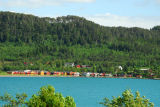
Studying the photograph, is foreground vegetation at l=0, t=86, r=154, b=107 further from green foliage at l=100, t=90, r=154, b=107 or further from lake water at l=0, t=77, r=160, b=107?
lake water at l=0, t=77, r=160, b=107

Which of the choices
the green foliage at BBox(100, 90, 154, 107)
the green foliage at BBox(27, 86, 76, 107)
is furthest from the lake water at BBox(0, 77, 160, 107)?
Result: the green foliage at BBox(27, 86, 76, 107)

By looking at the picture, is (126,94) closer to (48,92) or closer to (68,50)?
(48,92)

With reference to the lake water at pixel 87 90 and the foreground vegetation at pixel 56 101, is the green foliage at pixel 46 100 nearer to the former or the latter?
the foreground vegetation at pixel 56 101

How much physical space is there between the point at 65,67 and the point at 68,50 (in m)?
21.9

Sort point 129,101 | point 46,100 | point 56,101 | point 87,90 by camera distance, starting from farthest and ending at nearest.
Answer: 1. point 87,90
2. point 129,101
3. point 46,100
4. point 56,101

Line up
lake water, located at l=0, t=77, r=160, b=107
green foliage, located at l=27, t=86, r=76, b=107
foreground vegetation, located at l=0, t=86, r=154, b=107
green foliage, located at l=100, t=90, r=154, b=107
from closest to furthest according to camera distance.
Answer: green foliage, located at l=27, t=86, r=76, b=107, foreground vegetation, located at l=0, t=86, r=154, b=107, green foliage, located at l=100, t=90, r=154, b=107, lake water, located at l=0, t=77, r=160, b=107

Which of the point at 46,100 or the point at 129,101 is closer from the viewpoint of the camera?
the point at 46,100

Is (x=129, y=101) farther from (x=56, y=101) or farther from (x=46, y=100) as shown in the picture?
(x=46, y=100)

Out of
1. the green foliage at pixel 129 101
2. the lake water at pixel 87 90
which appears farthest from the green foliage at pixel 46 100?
the lake water at pixel 87 90

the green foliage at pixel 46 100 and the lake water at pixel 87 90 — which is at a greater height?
the green foliage at pixel 46 100

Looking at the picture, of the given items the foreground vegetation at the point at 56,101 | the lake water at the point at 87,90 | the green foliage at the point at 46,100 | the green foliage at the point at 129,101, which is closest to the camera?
the green foliage at the point at 46,100

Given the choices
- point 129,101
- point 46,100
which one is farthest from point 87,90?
point 46,100

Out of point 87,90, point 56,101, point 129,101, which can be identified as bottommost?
point 87,90

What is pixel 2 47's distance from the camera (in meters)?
192
